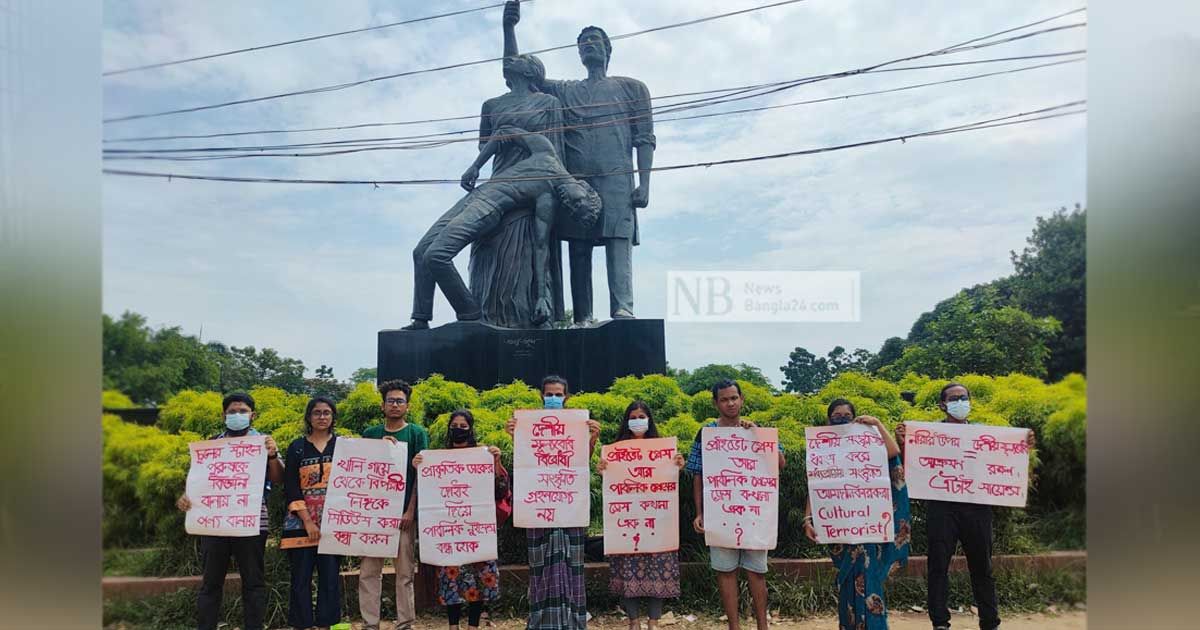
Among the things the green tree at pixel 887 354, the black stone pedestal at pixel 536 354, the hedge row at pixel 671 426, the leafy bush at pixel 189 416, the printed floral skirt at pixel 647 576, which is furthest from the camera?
the black stone pedestal at pixel 536 354

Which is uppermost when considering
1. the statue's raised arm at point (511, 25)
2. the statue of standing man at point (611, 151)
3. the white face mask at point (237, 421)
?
the statue's raised arm at point (511, 25)

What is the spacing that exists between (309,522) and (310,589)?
0.42 metres

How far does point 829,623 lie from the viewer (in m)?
5.14

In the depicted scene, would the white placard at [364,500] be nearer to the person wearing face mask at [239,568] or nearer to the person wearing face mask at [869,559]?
the person wearing face mask at [239,568]

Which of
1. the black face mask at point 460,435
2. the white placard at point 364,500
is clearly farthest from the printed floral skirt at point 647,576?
the white placard at point 364,500

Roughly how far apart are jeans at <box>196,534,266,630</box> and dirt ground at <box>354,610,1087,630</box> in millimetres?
840

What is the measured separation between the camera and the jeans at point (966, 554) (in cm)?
449

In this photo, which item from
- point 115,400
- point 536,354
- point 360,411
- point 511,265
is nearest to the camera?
point 115,400

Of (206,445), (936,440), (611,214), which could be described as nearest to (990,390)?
(936,440)

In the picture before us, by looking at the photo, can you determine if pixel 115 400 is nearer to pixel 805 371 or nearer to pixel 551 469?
pixel 551 469

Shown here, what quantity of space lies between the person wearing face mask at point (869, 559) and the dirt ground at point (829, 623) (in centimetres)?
75

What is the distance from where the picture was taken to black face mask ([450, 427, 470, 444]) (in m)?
4.58

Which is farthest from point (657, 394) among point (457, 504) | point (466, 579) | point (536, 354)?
point (466, 579)

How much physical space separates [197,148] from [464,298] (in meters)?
2.56
